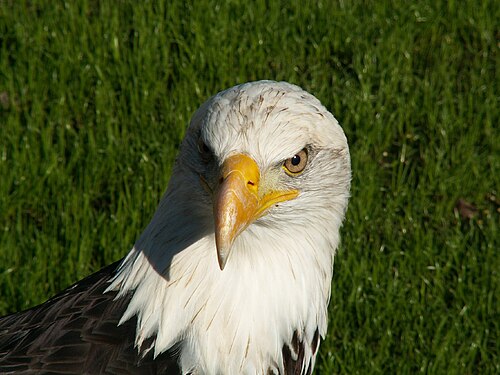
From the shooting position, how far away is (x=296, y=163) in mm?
3268

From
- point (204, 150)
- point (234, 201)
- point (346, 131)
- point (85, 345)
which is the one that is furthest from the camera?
point (346, 131)

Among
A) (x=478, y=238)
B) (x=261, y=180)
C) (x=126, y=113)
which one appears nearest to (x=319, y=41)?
(x=126, y=113)

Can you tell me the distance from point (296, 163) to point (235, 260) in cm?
40

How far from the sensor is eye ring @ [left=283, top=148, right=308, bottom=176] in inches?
127

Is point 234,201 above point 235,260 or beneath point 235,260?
above

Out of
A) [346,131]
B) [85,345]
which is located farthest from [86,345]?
[346,131]

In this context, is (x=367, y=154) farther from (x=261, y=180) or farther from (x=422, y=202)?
(x=261, y=180)

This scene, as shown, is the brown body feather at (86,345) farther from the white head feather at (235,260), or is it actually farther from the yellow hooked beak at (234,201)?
the yellow hooked beak at (234,201)

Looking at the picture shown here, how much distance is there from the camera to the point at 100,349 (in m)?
3.31

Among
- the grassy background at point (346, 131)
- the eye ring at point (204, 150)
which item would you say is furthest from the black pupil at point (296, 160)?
the grassy background at point (346, 131)

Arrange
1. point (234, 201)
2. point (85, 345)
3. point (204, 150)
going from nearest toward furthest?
point (234, 201)
point (204, 150)
point (85, 345)

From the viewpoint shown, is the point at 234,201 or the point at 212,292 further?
the point at 212,292

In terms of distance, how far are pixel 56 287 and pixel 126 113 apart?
139 centimetres

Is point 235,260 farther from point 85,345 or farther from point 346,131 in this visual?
point 346,131
